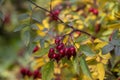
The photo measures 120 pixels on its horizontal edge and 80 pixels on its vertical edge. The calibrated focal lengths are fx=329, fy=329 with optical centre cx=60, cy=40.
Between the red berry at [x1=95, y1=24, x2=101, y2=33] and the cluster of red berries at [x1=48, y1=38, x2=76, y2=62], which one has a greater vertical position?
the red berry at [x1=95, y1=24, x2=101, y2=33]

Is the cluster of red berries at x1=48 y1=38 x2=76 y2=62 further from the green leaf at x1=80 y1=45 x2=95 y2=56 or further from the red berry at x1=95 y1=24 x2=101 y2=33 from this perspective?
the red berry at x1=95 y1=24 x2=101 y2=33

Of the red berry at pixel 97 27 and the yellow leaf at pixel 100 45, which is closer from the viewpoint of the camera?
the yellow leaf at pixel 100 45

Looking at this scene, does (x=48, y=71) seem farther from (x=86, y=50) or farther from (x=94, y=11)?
(x=94, y=11)

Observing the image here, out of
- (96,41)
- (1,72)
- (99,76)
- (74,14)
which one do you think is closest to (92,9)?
(74,14)

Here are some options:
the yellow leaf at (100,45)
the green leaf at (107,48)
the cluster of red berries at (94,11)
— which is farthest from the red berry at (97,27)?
the green leaf at (107,48)

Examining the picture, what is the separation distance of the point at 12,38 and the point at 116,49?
2905mm

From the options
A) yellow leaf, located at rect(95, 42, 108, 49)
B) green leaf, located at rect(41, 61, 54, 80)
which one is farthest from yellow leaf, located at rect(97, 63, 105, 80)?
green leaf, located at rect(41, 61, 54, 80)

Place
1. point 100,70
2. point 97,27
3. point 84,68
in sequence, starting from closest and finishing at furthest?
point 84,68
point 100,70
point 97,27

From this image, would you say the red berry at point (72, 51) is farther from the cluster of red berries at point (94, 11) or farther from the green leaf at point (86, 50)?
the cluster of red berries at point (94, 11)

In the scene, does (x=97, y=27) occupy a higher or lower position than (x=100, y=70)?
higher

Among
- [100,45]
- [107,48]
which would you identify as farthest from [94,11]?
[107,48]

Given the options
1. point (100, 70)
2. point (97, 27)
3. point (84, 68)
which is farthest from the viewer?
point (97, 27)

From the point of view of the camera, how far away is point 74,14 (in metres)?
1.46

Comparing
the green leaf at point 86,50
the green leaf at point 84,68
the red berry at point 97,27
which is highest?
the red berry at point 97,27
